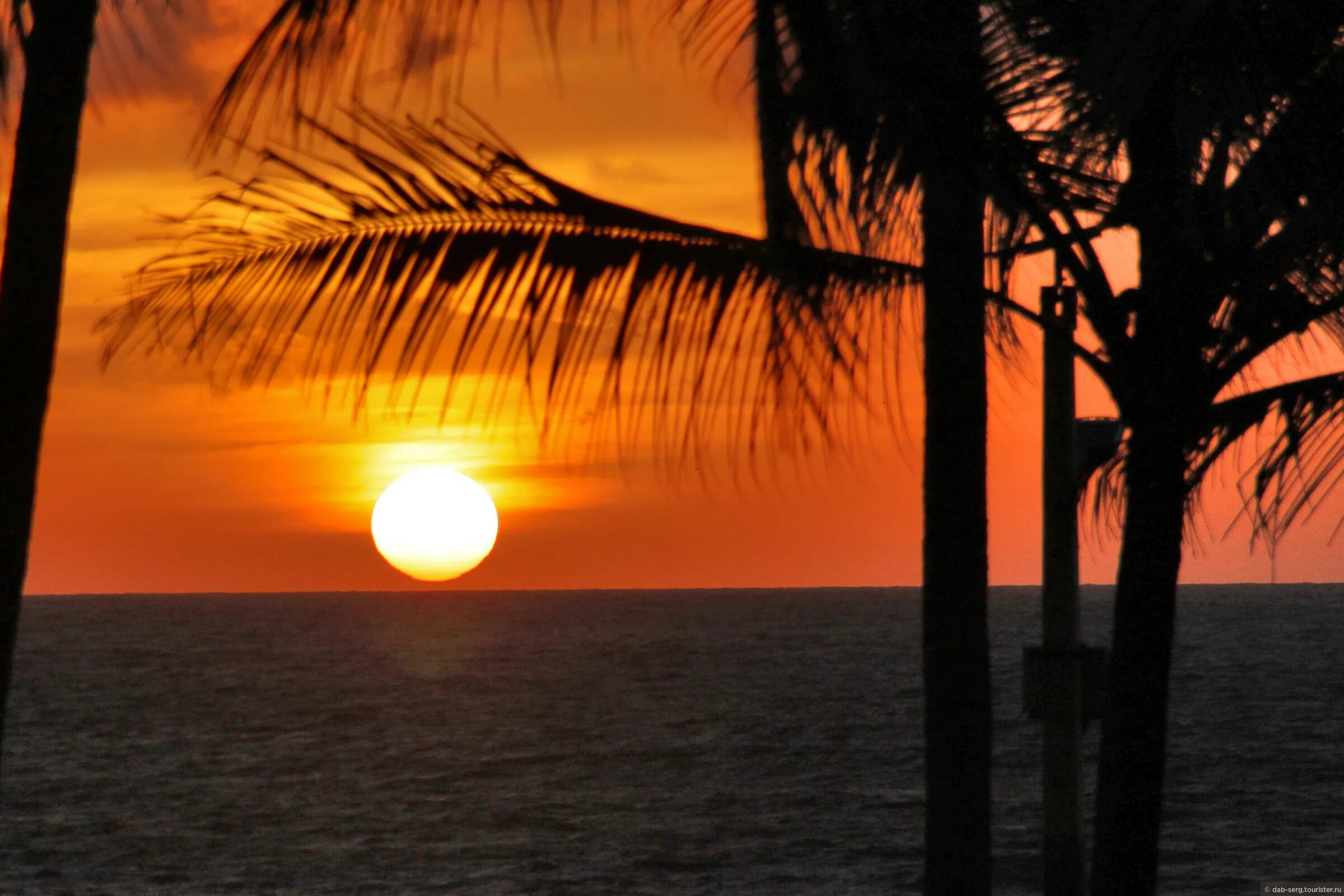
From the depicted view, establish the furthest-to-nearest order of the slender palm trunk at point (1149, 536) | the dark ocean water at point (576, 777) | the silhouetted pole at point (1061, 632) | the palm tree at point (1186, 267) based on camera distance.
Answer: the dark ocean water at point (576, 777), the silhouetted pole at point (1061, 632), the slender palm trunk at point (1149, 536), the palm tree at point (1186, 267)

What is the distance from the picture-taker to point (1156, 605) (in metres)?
7.48

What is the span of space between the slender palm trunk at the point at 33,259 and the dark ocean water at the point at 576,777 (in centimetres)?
1916

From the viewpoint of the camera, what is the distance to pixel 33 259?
661cm

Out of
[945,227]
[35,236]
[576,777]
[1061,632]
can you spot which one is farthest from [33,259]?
[576,777]

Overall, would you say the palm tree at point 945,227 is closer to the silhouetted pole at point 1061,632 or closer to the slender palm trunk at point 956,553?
the slender palm trunk at point 956,553

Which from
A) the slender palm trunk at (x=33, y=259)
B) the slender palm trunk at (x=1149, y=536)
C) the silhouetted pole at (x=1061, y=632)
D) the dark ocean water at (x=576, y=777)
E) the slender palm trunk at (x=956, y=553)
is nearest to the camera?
the slender palm trunk at (x=33, y=259)

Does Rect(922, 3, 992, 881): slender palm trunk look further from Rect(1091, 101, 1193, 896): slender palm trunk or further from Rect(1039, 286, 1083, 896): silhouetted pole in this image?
Rect(1039, 286, 1083, 896): silhouetted pole

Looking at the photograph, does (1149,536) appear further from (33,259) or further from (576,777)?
(576,777)

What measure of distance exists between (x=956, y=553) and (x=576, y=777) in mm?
35033

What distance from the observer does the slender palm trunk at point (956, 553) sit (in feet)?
22.7

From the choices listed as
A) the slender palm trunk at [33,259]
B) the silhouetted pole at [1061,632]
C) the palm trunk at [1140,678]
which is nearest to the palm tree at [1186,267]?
the palm trunk at [1140,678]

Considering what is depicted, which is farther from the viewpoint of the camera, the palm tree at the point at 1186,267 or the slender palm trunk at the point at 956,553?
the slender palm trunk at the point at 956,553

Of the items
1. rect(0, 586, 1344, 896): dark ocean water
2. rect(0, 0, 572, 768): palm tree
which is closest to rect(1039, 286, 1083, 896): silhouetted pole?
rect(0, 0, 572, 768): palm tree

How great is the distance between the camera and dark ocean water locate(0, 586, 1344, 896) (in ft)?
88.1
